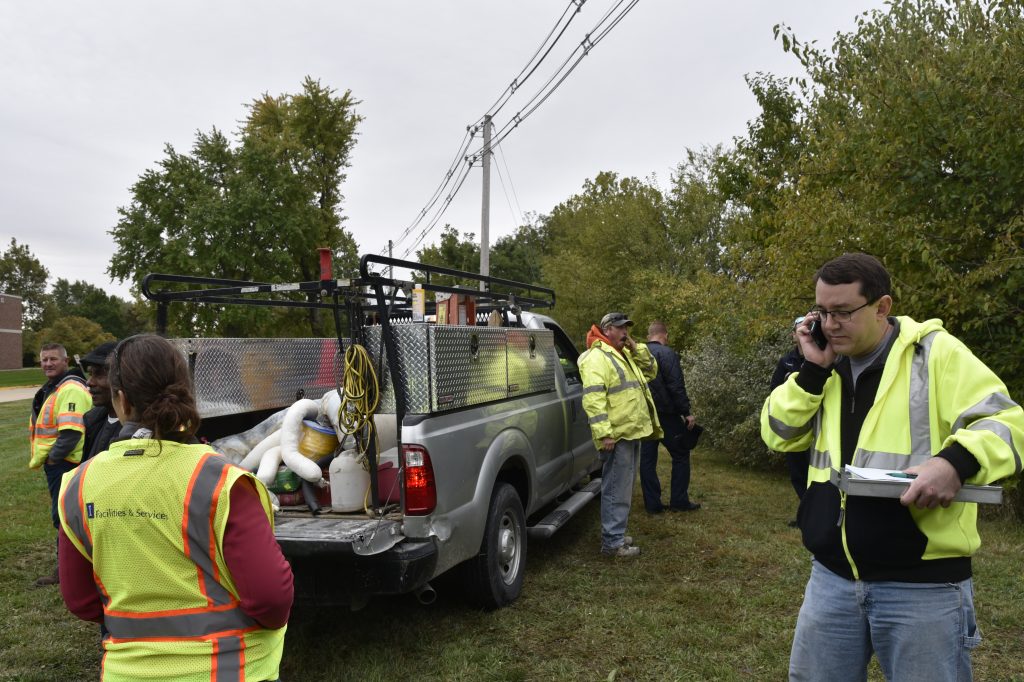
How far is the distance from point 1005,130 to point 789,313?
3003mm

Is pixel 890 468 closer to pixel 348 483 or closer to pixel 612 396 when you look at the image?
pixel 348 483

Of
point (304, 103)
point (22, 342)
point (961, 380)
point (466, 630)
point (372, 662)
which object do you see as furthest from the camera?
point (22, 342)

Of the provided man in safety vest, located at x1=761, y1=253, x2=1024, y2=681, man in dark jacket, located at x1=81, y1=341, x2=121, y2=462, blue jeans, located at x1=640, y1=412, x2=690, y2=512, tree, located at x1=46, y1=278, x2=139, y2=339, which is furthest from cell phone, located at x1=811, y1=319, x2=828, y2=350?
tree, located at x1=46, y1=278, x2=139, y2=339

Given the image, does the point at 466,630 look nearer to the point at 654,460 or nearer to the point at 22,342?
the point at 654,460

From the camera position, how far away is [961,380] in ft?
6.90

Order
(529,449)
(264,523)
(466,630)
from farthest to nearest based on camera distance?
(529,449), (466,630), (264,523)

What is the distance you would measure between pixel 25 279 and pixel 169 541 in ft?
318

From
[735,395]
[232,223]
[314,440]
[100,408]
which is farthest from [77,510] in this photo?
[232,223]

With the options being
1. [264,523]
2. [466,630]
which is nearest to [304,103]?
[466,630]

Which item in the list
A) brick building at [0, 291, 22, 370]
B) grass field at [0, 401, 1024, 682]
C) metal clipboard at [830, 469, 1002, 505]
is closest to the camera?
metal clipboard at [830, 469, 1002, 505]

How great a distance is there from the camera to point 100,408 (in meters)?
4.79

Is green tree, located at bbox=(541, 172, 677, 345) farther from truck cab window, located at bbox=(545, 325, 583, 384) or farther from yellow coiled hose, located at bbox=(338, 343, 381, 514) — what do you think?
yellow coiled hose, located at bbox=(338, 343, 381, 514)

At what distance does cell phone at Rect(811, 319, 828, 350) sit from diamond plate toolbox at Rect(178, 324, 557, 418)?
89.6 inches

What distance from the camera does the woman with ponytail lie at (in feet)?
5.91
